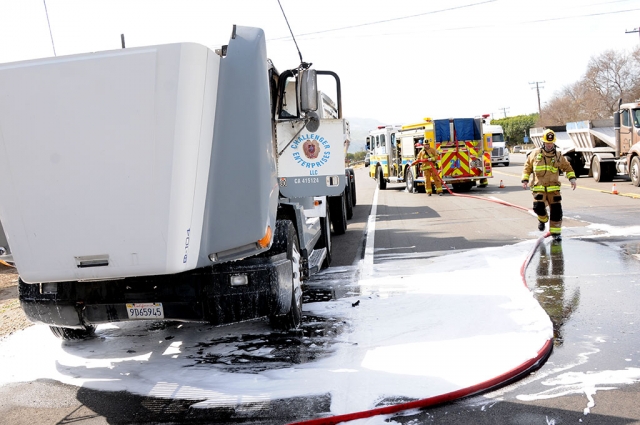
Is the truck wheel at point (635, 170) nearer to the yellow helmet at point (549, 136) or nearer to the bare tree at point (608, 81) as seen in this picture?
the yellow helmet at point (549, 136)

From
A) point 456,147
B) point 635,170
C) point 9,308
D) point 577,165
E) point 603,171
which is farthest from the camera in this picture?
point 577,165

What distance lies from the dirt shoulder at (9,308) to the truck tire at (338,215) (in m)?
6.16

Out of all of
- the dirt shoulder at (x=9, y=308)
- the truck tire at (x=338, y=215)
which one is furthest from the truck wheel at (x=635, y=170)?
the dirt shoulder at (x=9, y=308)

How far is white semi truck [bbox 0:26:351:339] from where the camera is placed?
4699 mm

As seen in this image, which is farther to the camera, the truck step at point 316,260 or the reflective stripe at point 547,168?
the reflective stripe at point 547,168

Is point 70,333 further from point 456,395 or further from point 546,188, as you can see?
point 546,188

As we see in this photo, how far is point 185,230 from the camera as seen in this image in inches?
195

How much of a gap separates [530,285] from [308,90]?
3.79 m

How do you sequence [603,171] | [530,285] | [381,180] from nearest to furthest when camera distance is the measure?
[530,285] < [603,171] < [381,180]

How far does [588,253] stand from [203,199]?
6958 mm

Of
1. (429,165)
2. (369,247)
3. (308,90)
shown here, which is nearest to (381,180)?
(429,165)

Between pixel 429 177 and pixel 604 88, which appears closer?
pixel 429 177

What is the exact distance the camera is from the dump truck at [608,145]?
72.0ft

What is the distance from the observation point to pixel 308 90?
6.38 m
